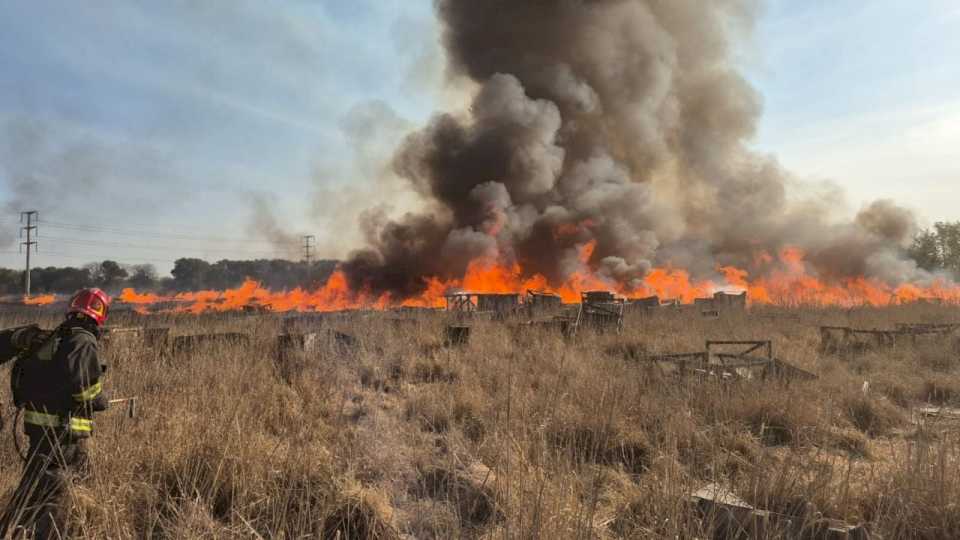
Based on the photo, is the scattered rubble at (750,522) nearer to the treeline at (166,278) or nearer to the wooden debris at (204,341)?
the wooden debris at (204,341)

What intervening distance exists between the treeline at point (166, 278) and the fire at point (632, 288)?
22378mm

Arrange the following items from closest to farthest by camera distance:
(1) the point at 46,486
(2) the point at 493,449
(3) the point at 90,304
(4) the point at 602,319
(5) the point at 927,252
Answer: (1) the point at 46,486
(3) the point at 90,304
(2) the point at 493,449
(4) the point at 602,319
(5) the point at 927,252

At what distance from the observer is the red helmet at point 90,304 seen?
3.27 meters

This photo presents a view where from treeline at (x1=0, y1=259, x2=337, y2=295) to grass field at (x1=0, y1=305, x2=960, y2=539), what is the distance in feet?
159

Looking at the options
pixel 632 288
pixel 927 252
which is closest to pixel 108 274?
pixel 632 288

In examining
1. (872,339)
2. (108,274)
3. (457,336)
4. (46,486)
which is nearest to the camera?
(46,486)

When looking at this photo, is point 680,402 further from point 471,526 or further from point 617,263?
point 617,263

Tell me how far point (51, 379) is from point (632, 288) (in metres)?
29.2

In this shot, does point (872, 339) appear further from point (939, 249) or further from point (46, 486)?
point (939, 249)

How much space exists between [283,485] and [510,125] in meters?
27.9

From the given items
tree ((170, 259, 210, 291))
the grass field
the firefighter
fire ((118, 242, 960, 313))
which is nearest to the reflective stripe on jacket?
the firefighter

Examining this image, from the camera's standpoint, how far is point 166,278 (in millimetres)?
64125

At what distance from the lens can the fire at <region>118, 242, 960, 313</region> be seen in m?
28.8

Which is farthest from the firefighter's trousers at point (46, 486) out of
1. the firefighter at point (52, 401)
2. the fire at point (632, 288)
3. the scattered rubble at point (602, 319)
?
the fire at point (632, 288)
